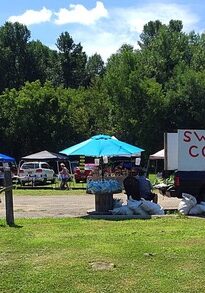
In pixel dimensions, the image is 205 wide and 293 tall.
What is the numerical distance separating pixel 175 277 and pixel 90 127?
181 ft

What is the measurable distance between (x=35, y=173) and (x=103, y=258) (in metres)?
29.9

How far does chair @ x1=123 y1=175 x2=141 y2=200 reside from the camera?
48.8ft

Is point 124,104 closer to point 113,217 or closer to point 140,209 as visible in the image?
point 140,209

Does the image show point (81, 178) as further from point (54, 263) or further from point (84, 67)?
point (84, 67)

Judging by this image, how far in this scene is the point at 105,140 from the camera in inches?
626

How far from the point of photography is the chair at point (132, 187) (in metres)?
14.9

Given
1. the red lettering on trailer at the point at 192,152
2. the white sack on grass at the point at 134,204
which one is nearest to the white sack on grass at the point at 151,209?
the white sack on grass at the point at 134,204

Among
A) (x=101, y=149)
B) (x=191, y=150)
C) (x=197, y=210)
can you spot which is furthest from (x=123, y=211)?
(x=191, y=150)

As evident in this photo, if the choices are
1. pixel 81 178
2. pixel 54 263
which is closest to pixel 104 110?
pixel 81 178

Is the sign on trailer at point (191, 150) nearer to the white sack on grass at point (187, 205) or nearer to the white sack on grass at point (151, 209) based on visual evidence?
the white sack on grass at point (187, 205)

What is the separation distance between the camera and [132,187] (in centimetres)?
1495

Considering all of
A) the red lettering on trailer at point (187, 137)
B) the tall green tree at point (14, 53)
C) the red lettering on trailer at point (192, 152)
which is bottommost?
the red lettering on trailer at point (192, 152)

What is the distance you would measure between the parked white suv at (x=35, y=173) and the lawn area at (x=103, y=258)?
24.9 m

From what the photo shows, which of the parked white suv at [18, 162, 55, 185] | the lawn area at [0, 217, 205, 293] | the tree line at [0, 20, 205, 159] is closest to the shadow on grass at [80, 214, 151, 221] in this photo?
the lawn area at [0, 217, 205, 293]
